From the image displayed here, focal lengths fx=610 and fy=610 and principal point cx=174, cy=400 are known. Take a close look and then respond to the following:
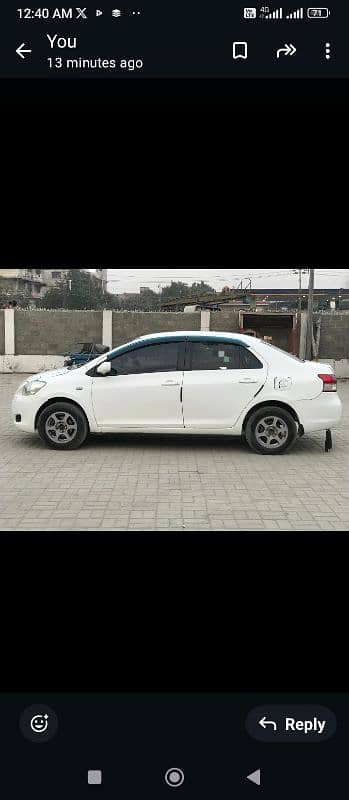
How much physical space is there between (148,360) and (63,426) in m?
0.98

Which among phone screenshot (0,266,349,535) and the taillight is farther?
the taillight

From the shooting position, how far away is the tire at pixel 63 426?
17.9 feet

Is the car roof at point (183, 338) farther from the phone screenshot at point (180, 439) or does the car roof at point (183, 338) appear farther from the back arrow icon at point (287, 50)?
the back arrow icon at point (287, 50)

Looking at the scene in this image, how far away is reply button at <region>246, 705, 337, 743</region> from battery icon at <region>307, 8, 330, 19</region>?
845mm

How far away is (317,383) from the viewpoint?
210 inches

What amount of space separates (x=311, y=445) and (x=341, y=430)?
0.99m

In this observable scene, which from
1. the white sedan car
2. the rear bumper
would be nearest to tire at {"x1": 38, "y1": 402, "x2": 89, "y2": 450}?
the white sedan car

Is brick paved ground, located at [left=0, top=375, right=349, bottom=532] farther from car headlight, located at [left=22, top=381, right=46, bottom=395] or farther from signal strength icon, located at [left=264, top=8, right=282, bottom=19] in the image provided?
signal strength icon, located at [left=264, top=8, right=282, bottom=19]

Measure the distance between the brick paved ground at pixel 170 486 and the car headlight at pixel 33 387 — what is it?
501mm

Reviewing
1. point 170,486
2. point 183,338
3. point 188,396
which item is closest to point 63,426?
point 188,396

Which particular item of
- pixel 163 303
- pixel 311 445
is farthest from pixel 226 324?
pixel 311 445

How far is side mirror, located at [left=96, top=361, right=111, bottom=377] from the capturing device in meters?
5.52

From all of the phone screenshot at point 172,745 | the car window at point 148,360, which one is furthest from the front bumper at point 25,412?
the phone screenshot at point 172,745

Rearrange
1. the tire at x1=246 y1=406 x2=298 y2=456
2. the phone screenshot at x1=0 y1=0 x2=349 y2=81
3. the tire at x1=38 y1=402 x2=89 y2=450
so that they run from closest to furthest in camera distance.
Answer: the phone screenshot at x1=0 y1=0 x2=349 y2=81
the tire at x1=246 y1=406 x2=298 y2=456
the tire at x1=38 y1=402 x2=89 y2=450
